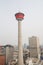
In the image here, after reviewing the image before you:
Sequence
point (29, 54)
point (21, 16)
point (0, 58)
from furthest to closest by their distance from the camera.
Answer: point (29, 54), point (0, 58), point (21, 16)

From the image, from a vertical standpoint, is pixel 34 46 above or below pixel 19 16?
below

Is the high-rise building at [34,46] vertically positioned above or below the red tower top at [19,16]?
below

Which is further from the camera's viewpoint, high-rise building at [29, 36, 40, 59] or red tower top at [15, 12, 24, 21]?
high-rise building at [29, 36, 40, 59]

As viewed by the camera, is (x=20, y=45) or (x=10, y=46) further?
(x=10, y=46)

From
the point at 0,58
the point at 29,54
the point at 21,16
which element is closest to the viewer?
the point at 21,16

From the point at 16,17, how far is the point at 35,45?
907 centimetres

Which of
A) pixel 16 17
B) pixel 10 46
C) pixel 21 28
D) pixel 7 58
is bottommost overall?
pixel 7 58

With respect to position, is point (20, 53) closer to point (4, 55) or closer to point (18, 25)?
point (18, 25)

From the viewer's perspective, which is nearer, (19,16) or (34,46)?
(19,16)

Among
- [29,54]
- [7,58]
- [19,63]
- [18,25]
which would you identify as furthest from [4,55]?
[18,25]

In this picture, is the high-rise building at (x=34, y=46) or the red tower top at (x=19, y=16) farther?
the high-rise building at (x=34, y=46)

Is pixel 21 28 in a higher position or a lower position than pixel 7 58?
higher

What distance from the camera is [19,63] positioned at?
16.2m

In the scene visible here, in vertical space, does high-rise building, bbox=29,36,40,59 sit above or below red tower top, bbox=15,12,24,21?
below
